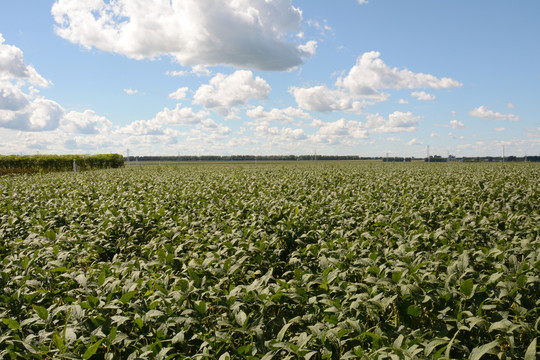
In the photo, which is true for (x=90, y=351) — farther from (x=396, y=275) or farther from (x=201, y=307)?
(x=396, y=275)

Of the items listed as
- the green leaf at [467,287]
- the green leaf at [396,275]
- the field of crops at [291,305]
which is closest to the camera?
the field of crops at [291,305]

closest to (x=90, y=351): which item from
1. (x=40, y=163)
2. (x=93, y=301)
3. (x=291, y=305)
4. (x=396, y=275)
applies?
(x=93, y=301)

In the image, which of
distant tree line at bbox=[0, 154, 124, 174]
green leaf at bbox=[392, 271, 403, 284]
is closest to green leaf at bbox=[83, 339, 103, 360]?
green leaf at bbox=[392, 271, 403, 284]

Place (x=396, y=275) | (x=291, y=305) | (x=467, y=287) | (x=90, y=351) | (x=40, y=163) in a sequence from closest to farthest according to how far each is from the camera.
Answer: (x=90, y=351), (x=467, y=287), (x=396, y=275), (x=291, y=305), (x=40, y=163)

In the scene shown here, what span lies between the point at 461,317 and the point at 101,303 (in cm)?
324

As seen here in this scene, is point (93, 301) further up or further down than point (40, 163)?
further down

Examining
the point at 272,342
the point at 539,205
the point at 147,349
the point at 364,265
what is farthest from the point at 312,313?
the point at 539,205

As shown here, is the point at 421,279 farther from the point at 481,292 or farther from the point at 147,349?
the point at 147,349

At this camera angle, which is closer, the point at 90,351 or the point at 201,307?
the point at 90,351

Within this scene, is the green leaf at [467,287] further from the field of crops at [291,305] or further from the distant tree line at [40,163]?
the distant tree line at [40,163]

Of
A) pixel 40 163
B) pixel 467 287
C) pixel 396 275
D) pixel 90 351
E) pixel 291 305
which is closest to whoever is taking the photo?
pixel 90 351

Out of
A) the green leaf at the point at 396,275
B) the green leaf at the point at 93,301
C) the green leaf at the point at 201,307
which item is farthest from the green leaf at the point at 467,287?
the green leaf at the point at 93,301

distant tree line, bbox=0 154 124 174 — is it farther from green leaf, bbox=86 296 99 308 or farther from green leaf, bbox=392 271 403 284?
green leaf, bbox=392 271 403 284

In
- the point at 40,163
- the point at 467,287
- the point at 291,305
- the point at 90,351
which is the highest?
the point at 40,163
